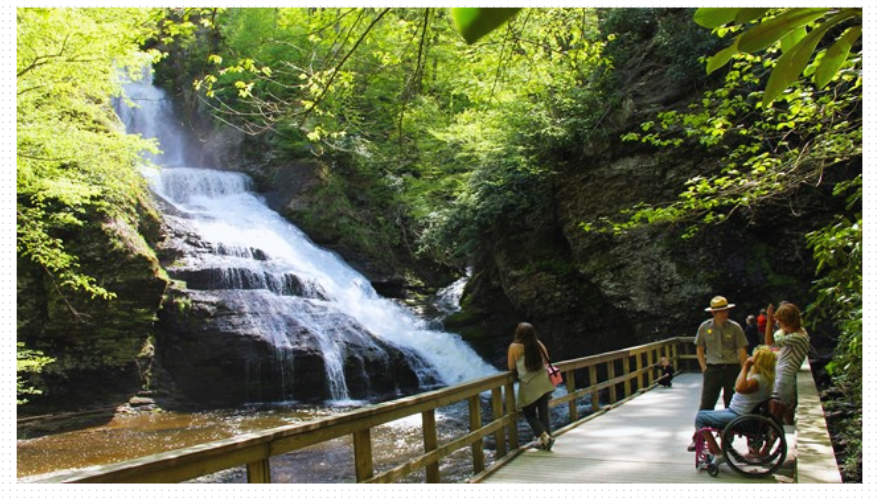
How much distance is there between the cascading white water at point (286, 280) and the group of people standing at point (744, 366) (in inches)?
361

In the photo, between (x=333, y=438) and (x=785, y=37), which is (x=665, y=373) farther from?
(x=785, y=37)

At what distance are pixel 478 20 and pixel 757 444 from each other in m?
4.67

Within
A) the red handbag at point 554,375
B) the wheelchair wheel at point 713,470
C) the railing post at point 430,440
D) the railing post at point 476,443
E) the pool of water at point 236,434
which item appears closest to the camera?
the railing post at point 430,440

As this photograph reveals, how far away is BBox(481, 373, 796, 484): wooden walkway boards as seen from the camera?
4.74 m

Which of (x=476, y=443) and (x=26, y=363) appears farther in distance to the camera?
(x=26, y=363)

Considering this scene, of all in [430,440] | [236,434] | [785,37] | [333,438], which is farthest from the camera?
[236,434]

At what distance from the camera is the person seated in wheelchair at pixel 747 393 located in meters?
4.43

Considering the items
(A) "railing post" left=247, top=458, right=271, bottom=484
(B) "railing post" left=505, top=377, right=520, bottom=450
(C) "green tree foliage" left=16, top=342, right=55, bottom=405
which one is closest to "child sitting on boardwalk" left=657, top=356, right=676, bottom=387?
(B) "railing post" left=505, top=377, right=520, bottom=450

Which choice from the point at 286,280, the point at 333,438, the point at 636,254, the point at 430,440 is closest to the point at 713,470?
the point at 430,440

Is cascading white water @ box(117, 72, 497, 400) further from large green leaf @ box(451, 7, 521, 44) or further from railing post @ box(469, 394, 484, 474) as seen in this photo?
large green leaf @ box(451, 7, 521, 44)

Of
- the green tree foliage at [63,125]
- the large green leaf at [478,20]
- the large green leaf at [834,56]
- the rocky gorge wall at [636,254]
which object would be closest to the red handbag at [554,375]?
the large green leaf at [834,56]

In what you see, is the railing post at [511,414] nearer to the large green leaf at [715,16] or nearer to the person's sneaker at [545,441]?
the person's sneaker at [545,441]

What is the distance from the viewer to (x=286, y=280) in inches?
629

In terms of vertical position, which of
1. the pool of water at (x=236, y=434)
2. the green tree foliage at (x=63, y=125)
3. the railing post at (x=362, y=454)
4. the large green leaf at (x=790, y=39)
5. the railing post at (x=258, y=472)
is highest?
the green tree foliage at (x=63, y=125)
